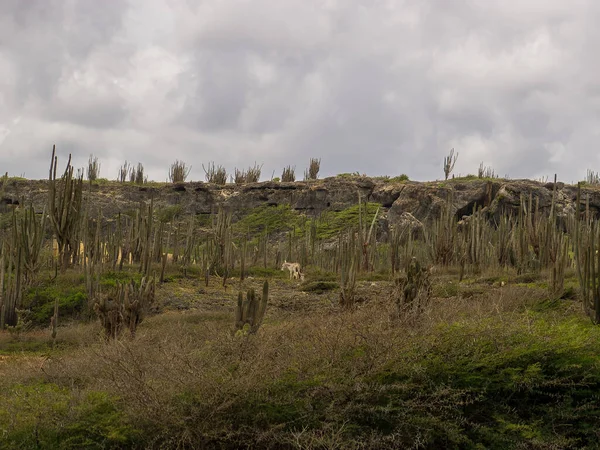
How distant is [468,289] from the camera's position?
51.7ft

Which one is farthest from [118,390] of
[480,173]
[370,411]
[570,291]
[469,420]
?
[480,173]

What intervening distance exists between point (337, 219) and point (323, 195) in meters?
3.82

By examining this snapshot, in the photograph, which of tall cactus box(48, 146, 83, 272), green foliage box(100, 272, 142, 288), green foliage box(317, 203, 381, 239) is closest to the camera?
tall cactus box(48, 146, 83, 272)

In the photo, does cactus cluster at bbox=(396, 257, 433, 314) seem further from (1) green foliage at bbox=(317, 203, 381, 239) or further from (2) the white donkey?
(1) green foliage at bbox=(317, 203, 381, 239)

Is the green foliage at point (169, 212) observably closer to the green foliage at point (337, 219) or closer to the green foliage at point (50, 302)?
the green foliage at point (337, 219)

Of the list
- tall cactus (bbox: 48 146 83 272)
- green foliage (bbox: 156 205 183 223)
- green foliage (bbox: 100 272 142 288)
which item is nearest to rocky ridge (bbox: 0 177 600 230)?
green foliage (bbox: 156 205 183 223)

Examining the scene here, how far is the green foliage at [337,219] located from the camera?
41625 millimetres

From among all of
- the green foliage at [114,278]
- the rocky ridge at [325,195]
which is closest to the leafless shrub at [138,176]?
the rocky ridge at [325,195]

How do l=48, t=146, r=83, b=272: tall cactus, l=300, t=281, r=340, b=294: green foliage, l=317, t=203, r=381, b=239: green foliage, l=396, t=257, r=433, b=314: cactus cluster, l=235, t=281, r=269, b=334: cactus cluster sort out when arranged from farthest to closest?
l=317, t=203, r=381, b=239: green foliage
l=300, t=281, r=340, b=294: green foliage
l=48, t=146, r=83, b=272: tall cactus
l=396, t=257, r=433, b=314: cactus cluster
l=235, t=281, r=269, b=334: cactus cluster

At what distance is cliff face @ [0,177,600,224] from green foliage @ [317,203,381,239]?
39.7 inches

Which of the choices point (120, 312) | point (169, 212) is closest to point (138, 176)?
point (169, 212)

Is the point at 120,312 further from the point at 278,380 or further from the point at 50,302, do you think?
the point at 50,302

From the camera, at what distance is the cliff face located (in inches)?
1634

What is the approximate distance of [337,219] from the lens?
43188mm
